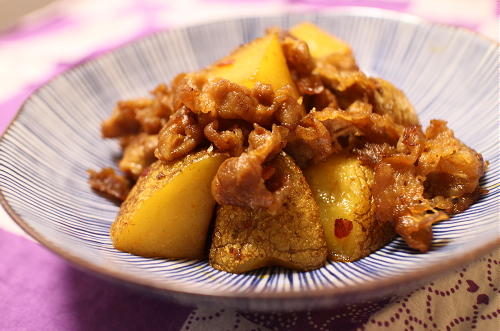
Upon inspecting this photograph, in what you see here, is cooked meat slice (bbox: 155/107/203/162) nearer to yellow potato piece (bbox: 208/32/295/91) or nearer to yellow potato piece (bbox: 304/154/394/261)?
yellow potato piece (bbox: 208/32/295/91)

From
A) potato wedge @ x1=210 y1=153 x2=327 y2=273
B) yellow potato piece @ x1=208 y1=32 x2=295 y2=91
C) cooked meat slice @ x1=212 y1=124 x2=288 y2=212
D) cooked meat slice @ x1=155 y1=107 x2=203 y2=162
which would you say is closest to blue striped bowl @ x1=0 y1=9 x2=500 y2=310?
potato wedge @ x1=210 y1=153 x2=327 y2=273

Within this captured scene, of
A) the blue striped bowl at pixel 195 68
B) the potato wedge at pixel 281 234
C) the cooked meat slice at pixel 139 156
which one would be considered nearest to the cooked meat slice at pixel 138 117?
the cooked meat slice at pixel 139 156

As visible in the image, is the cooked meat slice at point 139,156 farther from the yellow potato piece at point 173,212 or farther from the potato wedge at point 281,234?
the potato wedge at point 281,234

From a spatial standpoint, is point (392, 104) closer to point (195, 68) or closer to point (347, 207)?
point (347, 207)

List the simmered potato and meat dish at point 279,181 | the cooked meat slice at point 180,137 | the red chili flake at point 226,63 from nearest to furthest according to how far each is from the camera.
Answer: the simmered potato and meat dish at point 279,181, the cooked meat slice at point 180,137, the red chili flake at point 226,63

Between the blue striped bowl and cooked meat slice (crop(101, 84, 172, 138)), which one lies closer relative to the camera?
the blue striped bowl

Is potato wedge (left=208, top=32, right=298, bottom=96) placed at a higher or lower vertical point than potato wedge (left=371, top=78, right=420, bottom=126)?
higher

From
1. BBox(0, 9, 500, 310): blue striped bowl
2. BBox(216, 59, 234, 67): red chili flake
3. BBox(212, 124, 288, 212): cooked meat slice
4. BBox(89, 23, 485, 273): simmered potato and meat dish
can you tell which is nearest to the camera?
BBox(0, 9, 500, 310): blue striped bowl

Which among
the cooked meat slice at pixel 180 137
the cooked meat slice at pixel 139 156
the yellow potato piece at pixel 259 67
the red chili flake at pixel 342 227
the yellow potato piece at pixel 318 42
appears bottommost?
the cooked meat slice at pixel 139 156
